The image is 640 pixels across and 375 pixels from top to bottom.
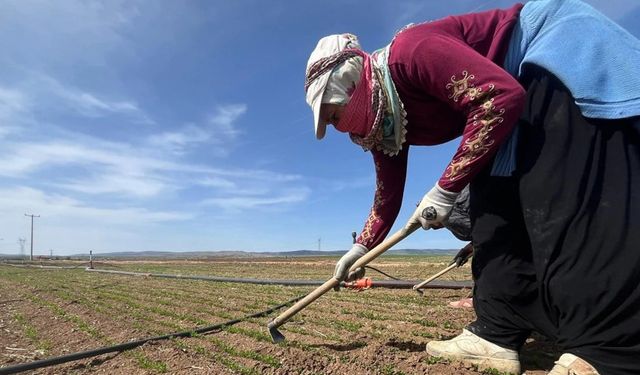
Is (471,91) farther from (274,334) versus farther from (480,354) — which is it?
(274,334)

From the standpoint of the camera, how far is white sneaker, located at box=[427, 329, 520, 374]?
2152 mm

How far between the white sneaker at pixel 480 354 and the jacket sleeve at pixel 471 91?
88 centimetres

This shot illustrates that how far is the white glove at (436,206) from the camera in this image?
195 centimetres

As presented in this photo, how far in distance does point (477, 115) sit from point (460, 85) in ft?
0.44

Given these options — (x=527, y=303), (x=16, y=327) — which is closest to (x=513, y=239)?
(x=527, y=303)

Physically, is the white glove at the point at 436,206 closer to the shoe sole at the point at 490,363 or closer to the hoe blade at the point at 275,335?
the shoe sole at the point at 490,363

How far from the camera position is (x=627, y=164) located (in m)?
1.54

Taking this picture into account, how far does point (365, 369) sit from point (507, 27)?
1.71 metres

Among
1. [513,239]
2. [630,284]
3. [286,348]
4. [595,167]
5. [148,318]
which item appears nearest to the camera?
[630,284]

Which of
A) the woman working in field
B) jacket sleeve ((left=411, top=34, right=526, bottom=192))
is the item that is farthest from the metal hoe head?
jacket sleeve ((left=411, top=34, right=526, bottom=192))

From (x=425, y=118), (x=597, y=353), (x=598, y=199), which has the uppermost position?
(x=425, y=118)

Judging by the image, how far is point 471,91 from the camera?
1.74 meters

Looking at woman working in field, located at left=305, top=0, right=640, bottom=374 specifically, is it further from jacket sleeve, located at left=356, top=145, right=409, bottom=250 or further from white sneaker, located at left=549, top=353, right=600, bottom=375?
jacket sleeve, located at left=356, top=145, right=409, bottom=250

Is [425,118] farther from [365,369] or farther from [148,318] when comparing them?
[148,318]
